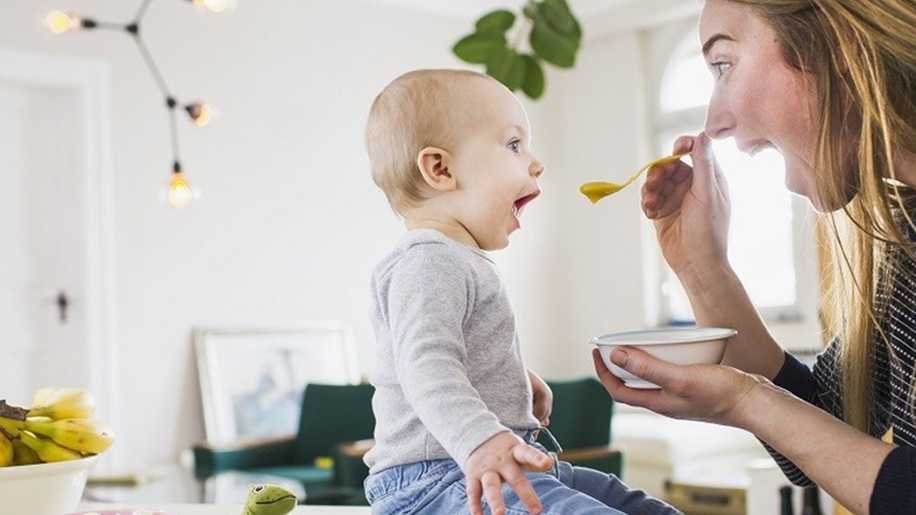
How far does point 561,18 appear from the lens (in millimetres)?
3453

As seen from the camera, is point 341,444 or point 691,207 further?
point 341,444

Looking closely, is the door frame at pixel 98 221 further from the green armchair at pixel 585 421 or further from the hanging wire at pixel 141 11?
the green armchair at pixel 585 421

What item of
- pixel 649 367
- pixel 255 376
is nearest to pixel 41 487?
pixel 649 367

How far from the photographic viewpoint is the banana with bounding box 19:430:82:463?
1169mm

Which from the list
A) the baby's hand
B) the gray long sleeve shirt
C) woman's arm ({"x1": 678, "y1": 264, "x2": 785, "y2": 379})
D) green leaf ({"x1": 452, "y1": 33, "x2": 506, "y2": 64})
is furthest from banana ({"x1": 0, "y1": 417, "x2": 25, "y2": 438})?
green leaf ({"x1": 452, "y1": 33, "x2": 506, "y2": 64})

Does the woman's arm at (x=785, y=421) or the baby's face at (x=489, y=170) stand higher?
the baby's face at (x=489, y=170)

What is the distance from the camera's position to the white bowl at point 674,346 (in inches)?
49.1

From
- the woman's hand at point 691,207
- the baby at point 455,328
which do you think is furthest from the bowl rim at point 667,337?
the woman's hand at point 691,207

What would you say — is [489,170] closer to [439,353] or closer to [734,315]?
[439,353]

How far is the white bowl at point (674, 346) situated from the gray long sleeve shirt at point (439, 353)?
0.10 meters

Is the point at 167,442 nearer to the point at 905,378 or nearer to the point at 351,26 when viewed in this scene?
the point at 351,26

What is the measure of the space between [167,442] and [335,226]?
1521 mm

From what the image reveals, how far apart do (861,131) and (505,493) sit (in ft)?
1.82

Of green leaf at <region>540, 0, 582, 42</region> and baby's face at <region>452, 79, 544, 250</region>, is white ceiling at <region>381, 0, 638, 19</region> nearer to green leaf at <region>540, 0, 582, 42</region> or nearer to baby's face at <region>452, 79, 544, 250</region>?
green leaf at <region>540, 0, 582, 42</region>
